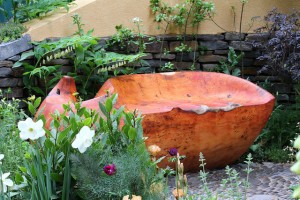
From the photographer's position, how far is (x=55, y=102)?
4.39 metres

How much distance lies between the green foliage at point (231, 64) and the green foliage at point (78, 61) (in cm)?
99

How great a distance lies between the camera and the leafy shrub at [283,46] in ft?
16.8

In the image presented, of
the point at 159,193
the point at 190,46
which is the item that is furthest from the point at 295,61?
the point at 159,193

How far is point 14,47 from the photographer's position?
17.2 feet

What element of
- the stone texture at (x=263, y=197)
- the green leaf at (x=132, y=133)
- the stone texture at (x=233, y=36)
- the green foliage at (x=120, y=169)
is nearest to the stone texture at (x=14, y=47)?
the stone texture at (x=233, y=36)

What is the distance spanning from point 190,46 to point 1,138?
323 centimetres

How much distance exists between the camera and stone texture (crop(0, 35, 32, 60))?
5184mm

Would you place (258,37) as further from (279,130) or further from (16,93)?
(16,93)

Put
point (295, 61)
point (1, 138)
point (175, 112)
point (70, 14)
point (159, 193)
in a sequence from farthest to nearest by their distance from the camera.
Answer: point (70, 14) → point (295, 61) → point (175, 112) → point (1, 138) → point (159, 193)

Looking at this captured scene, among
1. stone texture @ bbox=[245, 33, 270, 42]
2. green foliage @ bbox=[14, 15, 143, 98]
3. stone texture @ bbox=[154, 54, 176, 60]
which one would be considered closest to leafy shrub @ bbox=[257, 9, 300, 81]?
stone texture @ bbox=[245, 33, 270, 42]

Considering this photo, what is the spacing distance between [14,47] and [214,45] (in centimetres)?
197

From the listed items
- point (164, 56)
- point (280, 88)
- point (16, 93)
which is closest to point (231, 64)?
point (280, 88)

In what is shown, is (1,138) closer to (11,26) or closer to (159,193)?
(159,193)

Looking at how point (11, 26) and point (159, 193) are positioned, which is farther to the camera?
point (11, 26)
